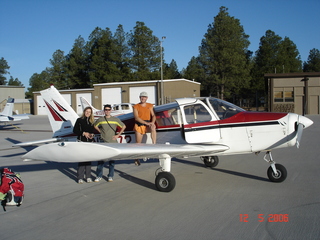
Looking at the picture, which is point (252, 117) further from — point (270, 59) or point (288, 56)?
point (288, 56)

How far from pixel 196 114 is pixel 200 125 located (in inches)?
10.4

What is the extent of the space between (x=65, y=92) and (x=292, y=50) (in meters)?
54.9

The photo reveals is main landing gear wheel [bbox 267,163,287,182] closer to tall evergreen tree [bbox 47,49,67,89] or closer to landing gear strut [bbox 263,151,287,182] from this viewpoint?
landing gear strut [bbox 263,151,287,182]

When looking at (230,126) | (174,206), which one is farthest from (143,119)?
(174,206)

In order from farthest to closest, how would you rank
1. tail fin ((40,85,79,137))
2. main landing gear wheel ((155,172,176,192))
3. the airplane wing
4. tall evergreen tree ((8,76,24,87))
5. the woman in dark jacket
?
tall evergreen tree ((8,76,24,87)) → tail fin ((40,85,79,137)) → the woman in dark jacket → main landing gear wheel ((155,172,176,192)) → the airplane wing

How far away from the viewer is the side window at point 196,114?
644 centimetres

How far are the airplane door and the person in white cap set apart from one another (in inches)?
27.2

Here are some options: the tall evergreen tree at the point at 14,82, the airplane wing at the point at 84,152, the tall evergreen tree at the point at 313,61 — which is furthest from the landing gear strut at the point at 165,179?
the tall evergreen tree at the point at 14,82

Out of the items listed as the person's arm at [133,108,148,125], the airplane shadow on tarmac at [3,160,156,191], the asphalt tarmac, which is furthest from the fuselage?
the airplane shadow on tarmac at [3,160,156,191]

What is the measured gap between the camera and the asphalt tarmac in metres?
3.94

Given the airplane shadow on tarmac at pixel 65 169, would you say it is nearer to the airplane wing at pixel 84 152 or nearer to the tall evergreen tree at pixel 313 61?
the airplane wing at pixel 84 152

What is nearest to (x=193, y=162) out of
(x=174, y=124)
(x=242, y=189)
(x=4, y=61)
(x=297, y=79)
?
(x=174, y=124)

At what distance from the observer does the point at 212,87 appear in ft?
179

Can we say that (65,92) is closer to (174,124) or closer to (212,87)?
(212,87)
